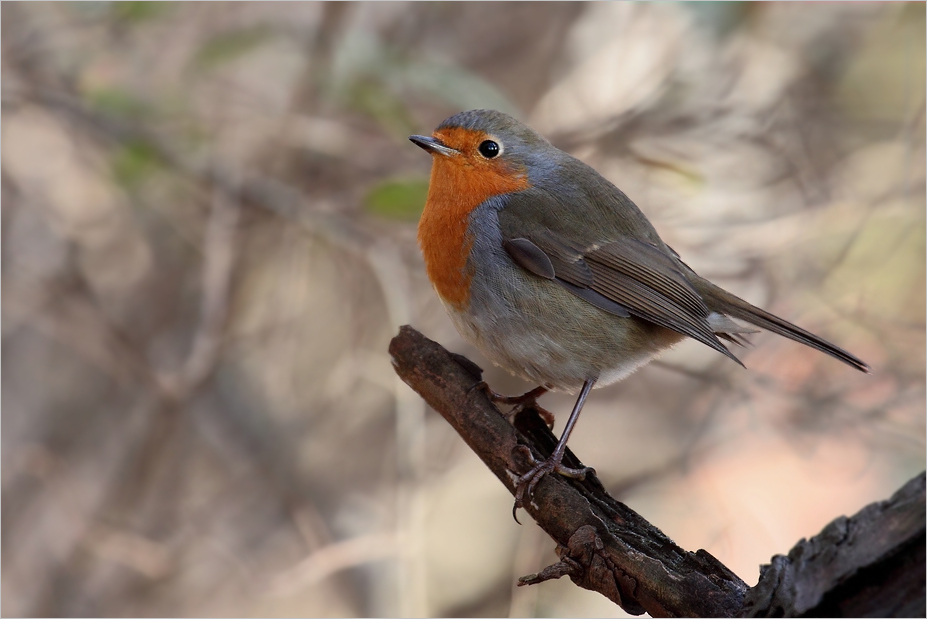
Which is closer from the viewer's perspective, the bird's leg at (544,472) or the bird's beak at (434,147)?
the bird's leg at (544,472)

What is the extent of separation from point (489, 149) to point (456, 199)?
237 mm

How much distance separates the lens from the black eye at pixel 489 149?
307cm

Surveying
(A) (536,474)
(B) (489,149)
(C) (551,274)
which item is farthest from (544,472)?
(B) (489,149)

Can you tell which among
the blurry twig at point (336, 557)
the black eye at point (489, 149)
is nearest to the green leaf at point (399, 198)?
the black eye at point (489, 149)

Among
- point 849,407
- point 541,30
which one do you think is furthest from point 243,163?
point 849,407

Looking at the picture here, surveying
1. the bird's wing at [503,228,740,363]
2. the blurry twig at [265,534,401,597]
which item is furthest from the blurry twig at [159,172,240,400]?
the bird's wing at [503,228,740,363]

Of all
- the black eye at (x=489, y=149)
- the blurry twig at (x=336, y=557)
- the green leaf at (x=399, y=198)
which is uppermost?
the green leaf at (x=399, y=198)

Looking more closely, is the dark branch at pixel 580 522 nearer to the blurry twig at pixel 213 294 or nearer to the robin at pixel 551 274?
the robin at pixel 551 274

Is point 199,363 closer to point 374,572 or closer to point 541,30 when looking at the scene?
point 374,572

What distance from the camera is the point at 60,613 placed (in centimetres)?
471

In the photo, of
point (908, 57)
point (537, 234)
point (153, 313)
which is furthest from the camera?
point (153, 313)

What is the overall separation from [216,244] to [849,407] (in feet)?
10.8

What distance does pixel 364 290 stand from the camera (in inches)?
194

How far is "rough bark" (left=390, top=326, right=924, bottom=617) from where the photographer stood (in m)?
1.51
